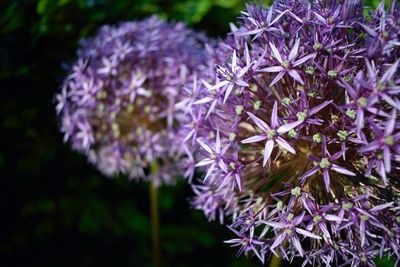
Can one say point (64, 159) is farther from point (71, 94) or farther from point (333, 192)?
point (333, 192)

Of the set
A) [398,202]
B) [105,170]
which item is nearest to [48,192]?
[105,170]

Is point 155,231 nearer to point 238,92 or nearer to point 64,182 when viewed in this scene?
point 64,182

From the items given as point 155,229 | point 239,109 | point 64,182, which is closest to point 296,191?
point 239,109

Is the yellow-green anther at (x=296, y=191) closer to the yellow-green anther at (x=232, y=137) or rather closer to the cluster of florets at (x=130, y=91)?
the yellow-green anther at (x=232, y=137)

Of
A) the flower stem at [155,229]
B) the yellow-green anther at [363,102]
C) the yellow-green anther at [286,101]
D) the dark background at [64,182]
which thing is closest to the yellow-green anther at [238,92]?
the yellow-green anther at [286,101]

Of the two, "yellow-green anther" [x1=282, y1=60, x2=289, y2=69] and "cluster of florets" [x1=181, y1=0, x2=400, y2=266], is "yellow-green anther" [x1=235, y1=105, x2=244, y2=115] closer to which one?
"cluster of florets" [x1=181, y1=0, x2=400, y2=266]
